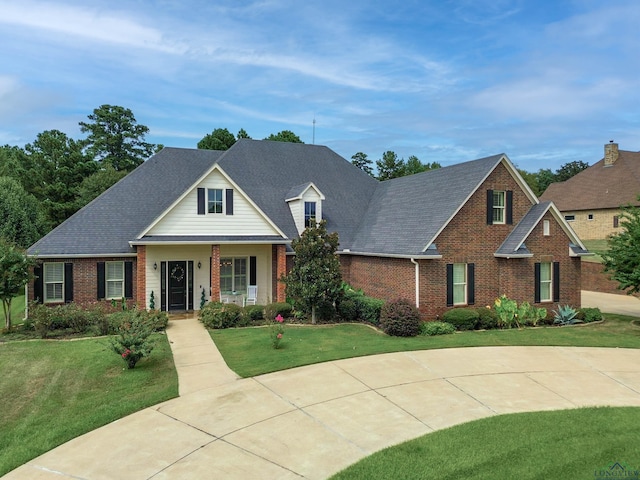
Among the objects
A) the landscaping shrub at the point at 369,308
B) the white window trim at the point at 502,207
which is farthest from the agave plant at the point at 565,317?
the landscaping shrub at the point at 369,308

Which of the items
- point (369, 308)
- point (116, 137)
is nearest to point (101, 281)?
point (369, 308)

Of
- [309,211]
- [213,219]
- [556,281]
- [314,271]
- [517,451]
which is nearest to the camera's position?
[517,451]

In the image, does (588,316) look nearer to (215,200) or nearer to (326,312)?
(326,312)

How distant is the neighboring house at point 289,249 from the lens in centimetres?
1803

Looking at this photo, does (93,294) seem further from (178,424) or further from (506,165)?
(506,165)

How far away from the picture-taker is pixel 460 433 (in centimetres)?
758

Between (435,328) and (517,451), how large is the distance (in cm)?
917

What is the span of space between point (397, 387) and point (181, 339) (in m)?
7.97

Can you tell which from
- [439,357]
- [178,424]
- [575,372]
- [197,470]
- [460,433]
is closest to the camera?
[197,470]

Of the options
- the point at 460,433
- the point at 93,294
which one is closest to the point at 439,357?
the point at 460,433

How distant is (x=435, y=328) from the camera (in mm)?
16000

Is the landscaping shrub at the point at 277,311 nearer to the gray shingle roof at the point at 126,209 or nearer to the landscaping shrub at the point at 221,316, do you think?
the landscaping shrub at the point at 221,316

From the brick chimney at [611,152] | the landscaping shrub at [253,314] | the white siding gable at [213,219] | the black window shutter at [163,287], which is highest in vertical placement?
the brick chimney at [611,152]
